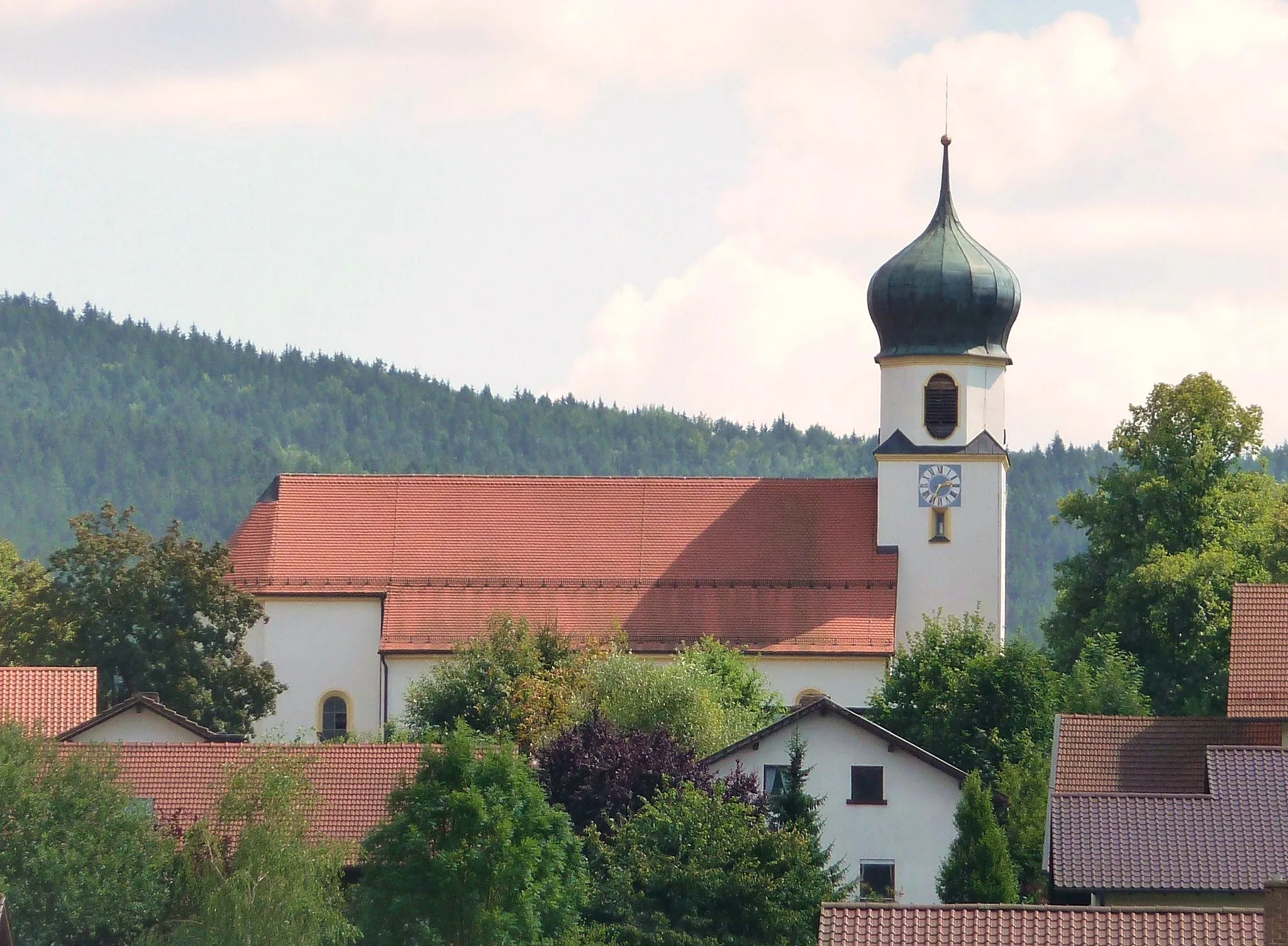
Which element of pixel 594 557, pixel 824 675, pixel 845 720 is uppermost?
pixel 594 557

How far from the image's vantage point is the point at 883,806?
3884 centimetres

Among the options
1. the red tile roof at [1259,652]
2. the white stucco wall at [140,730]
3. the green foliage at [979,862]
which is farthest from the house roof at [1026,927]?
the white stucco wall at [140,730]

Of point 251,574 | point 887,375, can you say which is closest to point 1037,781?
point 887,375

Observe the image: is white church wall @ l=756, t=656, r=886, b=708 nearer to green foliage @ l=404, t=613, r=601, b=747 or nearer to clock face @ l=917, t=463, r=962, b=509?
clock face @ l=917, t=463, r=962, b=509

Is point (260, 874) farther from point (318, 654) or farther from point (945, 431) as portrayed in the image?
point (945, 431)

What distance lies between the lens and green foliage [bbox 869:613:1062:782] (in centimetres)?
4484

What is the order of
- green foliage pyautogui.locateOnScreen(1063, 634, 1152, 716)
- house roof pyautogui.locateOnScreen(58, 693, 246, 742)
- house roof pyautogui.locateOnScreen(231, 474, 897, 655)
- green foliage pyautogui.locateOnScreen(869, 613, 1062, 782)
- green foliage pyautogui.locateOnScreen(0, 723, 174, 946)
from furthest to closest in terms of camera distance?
house roof pyautogui.locateOnScreen(231, 474, 897, 655), green foliage pyautogui.locateOnScreen(1063, 634, 1152, 716), green foliage pyautogui.locateOnScreen(869, 613, 1062, 782), house roof pyautogui.locateOnScreen(58, 693, 246, 742), green foliage pyautogui.locateOnScreen(0, 723, 174, 946)

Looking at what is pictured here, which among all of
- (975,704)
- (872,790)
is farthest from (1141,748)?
(975,704)

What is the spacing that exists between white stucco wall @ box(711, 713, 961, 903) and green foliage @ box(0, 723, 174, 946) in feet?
29.0

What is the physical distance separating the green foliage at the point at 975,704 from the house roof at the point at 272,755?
10644 mm

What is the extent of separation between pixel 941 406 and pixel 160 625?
1610 centimetres

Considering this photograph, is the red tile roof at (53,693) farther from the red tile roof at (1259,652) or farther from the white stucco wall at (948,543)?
the red tile roof at (1259,652)

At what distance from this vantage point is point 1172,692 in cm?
5125

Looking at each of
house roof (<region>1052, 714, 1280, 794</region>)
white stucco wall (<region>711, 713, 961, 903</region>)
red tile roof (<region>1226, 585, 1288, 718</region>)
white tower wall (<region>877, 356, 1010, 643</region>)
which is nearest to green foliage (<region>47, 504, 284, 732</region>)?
white tower wall (<region>877, 356, 1010, 643</region>)
